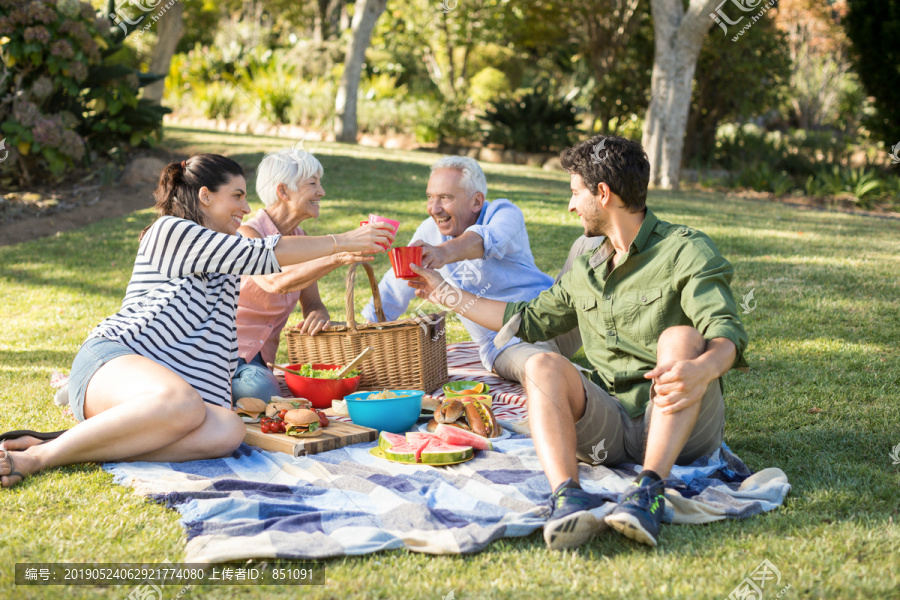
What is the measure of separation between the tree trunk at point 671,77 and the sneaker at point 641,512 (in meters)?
11.0

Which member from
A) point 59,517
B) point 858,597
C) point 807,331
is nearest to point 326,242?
point 59,517

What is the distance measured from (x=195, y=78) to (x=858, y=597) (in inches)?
866

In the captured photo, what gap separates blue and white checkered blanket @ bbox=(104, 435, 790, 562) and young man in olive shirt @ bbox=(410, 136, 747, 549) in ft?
0.43

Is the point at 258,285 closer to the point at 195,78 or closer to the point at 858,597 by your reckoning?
the point at 858,597

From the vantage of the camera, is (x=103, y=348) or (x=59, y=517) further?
(x=103, y=348)

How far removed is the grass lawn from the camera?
7.64 feet

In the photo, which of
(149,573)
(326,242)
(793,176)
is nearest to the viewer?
(149,573)

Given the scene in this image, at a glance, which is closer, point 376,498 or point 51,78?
point 376,498

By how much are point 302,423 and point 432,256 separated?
1084 mm

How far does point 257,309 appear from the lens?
14.5ft

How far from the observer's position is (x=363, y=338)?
4.18 meters

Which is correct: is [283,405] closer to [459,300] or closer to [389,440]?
[389,440]

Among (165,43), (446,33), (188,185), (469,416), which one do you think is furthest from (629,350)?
(446,33)

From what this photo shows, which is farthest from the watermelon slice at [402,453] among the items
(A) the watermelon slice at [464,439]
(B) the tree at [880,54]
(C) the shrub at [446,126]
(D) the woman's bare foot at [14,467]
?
(C) the shrub at [446,126]
